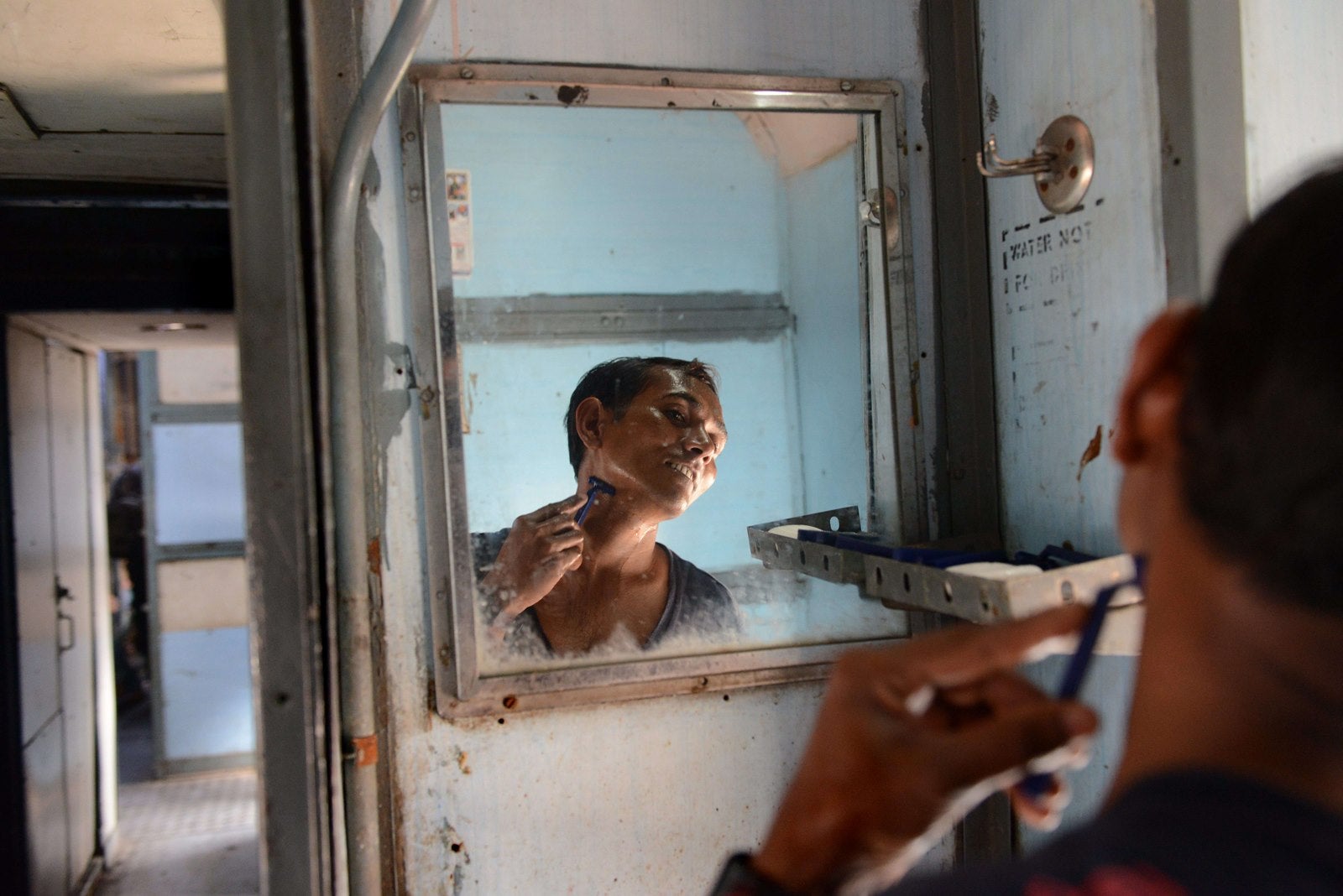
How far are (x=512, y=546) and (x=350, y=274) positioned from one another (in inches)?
17.7

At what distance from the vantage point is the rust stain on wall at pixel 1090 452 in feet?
4.47

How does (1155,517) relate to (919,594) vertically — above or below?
above

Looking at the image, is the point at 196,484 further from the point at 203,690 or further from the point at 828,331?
the point at 828,331

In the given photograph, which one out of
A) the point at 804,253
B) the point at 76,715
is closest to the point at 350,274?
the point at 804,253

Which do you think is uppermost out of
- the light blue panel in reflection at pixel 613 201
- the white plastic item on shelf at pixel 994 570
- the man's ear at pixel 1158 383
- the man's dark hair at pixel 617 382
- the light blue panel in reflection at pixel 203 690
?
the light blue panel in reflection at pixel 613 201

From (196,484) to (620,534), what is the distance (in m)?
3.40

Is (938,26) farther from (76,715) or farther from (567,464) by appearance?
(76,715)

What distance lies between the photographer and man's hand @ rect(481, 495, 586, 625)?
4.63ft

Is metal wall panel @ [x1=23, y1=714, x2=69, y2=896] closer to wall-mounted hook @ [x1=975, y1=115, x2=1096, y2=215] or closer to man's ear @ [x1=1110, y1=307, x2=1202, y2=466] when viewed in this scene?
wall-mounted hook @ [x1=975, y1=115, x2=1096, y2=215]

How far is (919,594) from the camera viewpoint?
4.26 feet

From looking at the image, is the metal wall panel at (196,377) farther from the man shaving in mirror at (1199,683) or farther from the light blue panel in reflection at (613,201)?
the man shaving in mirror at (1199,683)

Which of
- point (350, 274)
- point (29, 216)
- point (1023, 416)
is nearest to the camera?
point (350, 274)

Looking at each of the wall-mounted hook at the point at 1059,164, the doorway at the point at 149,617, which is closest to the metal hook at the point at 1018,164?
the wall-mounted hook at the point at 1059,164

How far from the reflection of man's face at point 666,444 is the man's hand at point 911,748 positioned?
84cm
